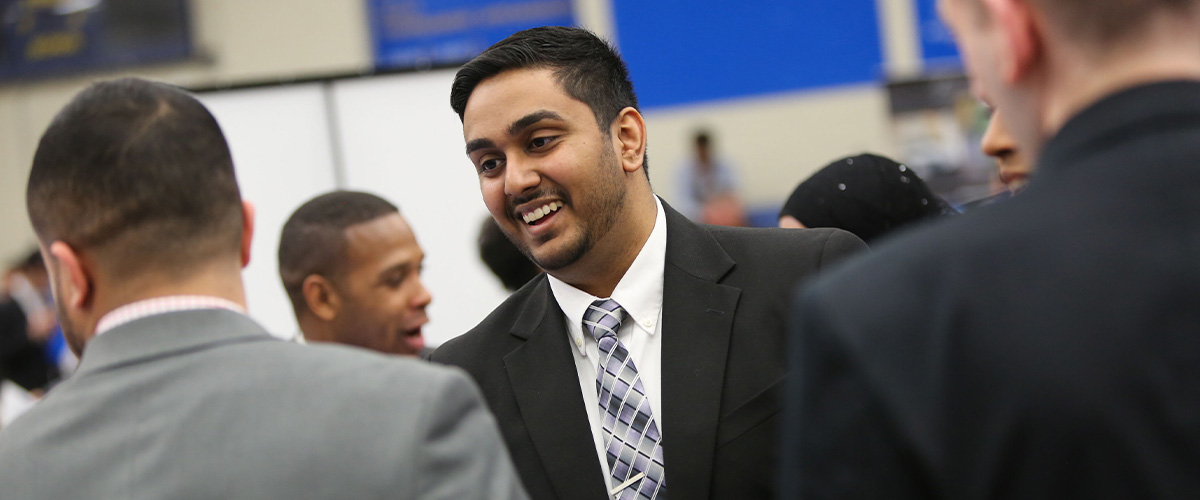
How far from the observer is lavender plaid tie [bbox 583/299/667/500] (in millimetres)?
1795

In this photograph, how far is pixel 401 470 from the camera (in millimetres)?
1124

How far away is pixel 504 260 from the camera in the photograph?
10.6 ft

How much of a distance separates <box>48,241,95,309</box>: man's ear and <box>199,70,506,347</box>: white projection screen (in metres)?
2.74

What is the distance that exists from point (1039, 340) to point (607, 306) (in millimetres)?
1210

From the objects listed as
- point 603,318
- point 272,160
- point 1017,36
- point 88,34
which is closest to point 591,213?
point 603,318

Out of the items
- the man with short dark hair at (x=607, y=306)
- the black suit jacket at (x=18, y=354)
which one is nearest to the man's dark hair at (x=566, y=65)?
the man with short dark hair at (x=607, y=306)

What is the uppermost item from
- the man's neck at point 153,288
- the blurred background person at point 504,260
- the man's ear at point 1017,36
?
the man's ear at point 1017,36

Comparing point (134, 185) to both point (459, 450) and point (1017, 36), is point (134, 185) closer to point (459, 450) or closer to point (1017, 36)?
point (459, 450)

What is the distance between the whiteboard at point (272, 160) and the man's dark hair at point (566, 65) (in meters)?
2.00

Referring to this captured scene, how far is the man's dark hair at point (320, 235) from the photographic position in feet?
9.44

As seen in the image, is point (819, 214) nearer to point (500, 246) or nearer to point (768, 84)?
point (500, 246)

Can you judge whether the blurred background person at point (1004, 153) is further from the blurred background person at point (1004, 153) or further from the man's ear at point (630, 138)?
the man's ear at point (630, 138)

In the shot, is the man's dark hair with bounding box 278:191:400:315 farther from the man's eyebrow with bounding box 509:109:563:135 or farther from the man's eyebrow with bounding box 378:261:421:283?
the man's eyebrow with bounding box 509:109:563:135

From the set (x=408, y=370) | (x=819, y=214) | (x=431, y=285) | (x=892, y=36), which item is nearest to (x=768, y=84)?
(x=892, y=36)
